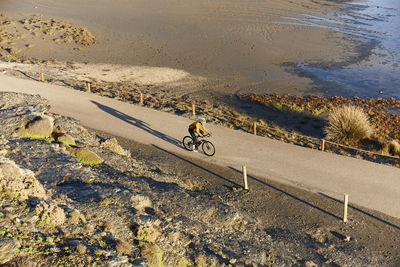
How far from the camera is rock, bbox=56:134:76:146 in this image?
14.5m

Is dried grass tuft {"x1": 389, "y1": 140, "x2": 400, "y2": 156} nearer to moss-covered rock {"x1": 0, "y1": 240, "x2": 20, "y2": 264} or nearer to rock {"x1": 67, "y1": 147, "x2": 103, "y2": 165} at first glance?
rock {"x1": 67, "y1": 147, "x2": 103, "y2": 165}

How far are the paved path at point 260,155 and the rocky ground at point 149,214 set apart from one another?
27.3 inches

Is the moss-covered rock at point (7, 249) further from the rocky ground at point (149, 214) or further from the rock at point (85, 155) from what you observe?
the rock at point (85, 155)

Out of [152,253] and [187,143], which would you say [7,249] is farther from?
[187,143]

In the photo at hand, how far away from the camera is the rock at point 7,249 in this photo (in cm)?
683

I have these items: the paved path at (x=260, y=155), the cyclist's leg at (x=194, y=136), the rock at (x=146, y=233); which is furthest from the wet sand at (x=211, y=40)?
the rock at (x=146, y=233)

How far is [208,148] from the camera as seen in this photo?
50.7ft

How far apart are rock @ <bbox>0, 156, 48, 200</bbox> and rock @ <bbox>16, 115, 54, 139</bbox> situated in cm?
486

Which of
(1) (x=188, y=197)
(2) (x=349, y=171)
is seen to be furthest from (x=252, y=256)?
(2) (x=349, y=171)

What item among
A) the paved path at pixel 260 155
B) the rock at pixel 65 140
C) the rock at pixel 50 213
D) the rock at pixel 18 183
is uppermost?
the rock at pixel 18 183

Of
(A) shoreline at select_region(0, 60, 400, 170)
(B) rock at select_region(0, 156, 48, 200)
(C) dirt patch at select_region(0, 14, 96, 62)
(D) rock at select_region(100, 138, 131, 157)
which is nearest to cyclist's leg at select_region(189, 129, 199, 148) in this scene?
(D) rock at select_region(100, 138, 131, 157)

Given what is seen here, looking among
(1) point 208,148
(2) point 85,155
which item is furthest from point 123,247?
(1) point 208,148

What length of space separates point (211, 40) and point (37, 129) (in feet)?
101

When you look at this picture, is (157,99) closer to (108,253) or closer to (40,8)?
(108,253)
